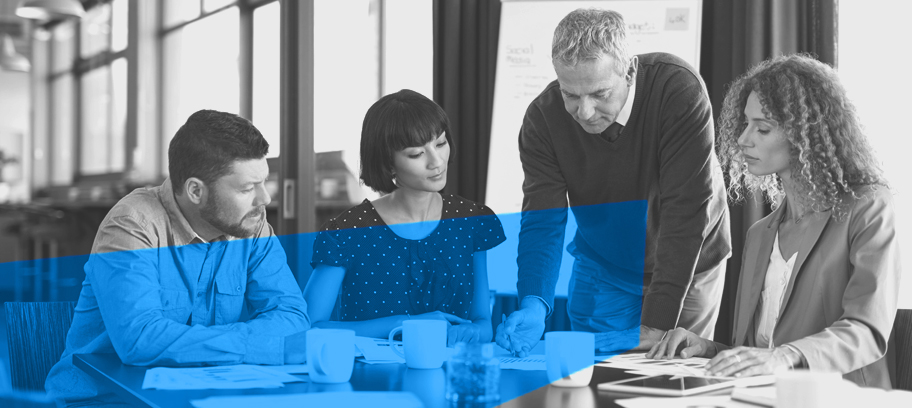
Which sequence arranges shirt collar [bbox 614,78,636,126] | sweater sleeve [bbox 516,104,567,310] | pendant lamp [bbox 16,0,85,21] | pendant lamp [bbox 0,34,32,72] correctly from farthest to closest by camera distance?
pendant lamp [bbox 0,34,32,72], pendant lamp [bbox 16,0,85,21], shirt collar [bbox 614,78,636,126], sweater sleeve [bbox 516,104,567,310]

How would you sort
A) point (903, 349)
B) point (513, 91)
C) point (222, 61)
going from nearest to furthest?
1. point (903, 349)
2. point (513, 91)
3. point (222, 61)

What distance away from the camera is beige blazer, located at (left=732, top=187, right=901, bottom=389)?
4.49 feet

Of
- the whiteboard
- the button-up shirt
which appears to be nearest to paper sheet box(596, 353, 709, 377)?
the button-up shirt

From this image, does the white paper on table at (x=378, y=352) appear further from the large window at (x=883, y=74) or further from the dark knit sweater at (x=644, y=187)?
the large window at (x=883, y=74)

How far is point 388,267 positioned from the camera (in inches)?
78.4

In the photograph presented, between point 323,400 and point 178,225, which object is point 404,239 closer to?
point 178,225

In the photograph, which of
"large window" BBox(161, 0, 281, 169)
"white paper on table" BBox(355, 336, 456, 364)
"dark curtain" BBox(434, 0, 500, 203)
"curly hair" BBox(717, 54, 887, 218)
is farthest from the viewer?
"large window" BBox(161, 0, 281, 169)

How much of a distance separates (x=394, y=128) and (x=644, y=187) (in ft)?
2.03

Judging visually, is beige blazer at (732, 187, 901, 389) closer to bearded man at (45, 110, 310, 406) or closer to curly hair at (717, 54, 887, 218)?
curly hair at (717, 54, 887, 218)

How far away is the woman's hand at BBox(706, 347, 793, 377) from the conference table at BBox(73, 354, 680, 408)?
0.14 meters

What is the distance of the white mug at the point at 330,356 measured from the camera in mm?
1211

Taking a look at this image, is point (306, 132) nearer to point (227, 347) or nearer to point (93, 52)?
point (227, 347)
